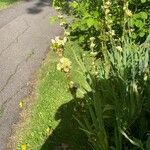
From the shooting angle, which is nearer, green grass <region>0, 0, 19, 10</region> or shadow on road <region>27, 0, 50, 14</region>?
shadow on road <region>27, 0, 50, 14</region>

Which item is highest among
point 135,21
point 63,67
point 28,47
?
point 63,67

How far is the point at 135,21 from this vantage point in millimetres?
5875

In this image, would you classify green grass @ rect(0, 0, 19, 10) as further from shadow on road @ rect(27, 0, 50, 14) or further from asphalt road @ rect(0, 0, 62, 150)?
shadow on road @ rect(27, 0, 50, 14)

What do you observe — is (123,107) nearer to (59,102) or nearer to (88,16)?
(59,102)

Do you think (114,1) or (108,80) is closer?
(108,80)

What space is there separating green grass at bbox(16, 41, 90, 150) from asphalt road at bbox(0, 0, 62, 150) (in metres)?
0.23

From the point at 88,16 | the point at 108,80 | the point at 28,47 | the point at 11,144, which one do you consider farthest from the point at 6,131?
the point at 28,47

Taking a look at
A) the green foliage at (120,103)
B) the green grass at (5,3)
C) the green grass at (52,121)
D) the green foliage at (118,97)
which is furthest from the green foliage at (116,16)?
the green grass at (5,3)

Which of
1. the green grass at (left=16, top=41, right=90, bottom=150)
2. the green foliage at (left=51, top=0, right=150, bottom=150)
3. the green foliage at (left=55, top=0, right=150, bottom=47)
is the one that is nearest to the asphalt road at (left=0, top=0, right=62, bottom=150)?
the green grass at (left=16, top=41, right=90, bottom=150)

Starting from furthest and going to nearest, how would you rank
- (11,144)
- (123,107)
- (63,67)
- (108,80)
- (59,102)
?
(59,102) < (11,144) < (108,80) < (123,107) < (63,67)

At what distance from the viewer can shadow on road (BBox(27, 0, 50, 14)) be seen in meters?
11.1

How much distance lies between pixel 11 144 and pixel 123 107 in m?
1.66

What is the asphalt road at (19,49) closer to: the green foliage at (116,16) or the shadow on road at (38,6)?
the shadow on road at (38,6)

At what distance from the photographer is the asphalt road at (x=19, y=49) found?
5438mm
